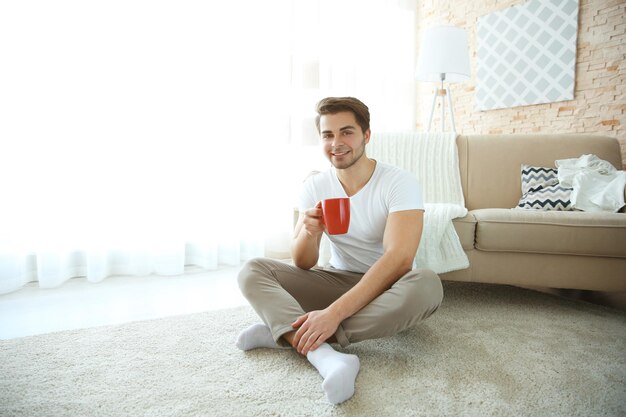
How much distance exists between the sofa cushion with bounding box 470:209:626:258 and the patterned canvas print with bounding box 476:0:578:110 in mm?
1759

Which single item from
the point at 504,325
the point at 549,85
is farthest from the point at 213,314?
the point at 549,85

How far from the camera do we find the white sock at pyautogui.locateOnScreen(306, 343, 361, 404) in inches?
41.4

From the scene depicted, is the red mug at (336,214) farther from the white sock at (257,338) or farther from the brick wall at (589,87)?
the brick wall at (589,87)

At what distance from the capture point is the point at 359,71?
3676mm

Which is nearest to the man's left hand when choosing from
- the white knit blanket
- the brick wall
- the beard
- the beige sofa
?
the beard

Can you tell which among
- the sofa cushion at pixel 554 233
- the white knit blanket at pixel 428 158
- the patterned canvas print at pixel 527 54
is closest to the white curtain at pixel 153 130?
the white knit blanket at pixel 428 158

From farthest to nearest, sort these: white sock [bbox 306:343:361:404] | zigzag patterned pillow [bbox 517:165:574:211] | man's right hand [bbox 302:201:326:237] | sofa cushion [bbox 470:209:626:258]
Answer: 1. zigzag patterned pillow [bbox 517:165:574:211]
2. sofa cushion [bbox 470:209:626:258]
3. man's right hand [bbox 302:201:326:237]
4. white sock [bbox 306:343:361:404]

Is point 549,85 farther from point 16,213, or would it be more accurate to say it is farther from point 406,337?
point 16,213

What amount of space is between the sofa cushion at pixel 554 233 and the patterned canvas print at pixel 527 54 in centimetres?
176

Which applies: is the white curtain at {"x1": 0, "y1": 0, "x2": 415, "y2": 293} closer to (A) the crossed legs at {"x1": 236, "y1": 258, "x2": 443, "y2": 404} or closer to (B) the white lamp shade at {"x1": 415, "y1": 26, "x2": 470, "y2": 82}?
(B) the white lamp shade at {"x1": 415, "y1": 26, "x2": 470, "y2": 82}

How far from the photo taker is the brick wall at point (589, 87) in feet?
9.35

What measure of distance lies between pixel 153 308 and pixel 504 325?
156 cm

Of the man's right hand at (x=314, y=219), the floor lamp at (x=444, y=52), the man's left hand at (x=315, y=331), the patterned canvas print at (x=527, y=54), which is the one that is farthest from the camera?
the patterned canvas print at (x=527, y=54)

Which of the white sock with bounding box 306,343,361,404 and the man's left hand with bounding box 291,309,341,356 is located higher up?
the man's left hand with bounding box 291,309,341,356
